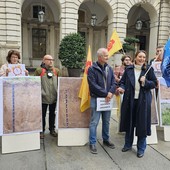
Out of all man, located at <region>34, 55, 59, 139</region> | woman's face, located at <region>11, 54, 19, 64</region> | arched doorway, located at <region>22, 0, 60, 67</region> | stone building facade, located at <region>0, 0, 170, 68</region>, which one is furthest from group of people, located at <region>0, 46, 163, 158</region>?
arched doorway, located at <region>22, 0, 60, 67</region>

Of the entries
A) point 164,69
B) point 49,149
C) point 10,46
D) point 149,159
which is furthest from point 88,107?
point 10,46

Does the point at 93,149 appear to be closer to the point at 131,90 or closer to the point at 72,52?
the point at 131,90

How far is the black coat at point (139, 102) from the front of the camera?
160 inches

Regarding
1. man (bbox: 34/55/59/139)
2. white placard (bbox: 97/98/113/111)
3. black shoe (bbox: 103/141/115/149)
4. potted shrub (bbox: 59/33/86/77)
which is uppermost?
potted shrub (bbox: 59/33/86/77)

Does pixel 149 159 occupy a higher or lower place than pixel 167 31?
lower

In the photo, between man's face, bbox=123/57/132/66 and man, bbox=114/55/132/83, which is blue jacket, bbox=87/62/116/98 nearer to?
man, bbox=114/55/132/83

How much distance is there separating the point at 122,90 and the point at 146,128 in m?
0.83

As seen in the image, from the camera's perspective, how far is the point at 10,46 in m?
16.6

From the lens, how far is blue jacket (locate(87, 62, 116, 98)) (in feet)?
13.4

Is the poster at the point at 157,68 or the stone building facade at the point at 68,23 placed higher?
the stone building facade at the point at 68,23

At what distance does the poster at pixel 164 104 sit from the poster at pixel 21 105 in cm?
278

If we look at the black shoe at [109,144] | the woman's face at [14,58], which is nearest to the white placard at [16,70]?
the woman's face at [14,58]

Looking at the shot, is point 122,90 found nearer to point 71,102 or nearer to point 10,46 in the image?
point 71,102

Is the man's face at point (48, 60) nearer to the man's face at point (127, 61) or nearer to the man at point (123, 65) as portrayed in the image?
the man at point (123, 65)
